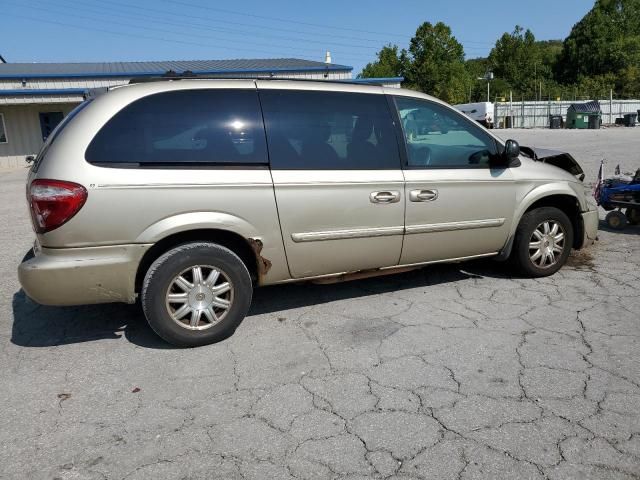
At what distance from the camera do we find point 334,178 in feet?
13.3

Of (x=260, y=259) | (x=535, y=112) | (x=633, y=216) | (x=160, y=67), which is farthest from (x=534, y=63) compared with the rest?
(x=260, y=259)

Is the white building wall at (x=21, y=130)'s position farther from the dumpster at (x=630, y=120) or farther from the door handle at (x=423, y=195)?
the dumpster at (x=630, y=120)

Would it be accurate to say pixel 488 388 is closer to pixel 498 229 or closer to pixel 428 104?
pixel 498 229

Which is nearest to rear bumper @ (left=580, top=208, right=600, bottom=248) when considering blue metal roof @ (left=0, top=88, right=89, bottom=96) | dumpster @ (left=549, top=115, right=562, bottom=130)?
blue metal roof @ (left=0, top=88, right=89, bottom=96)

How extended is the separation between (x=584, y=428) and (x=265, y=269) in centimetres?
229

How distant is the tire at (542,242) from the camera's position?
16.2 feet

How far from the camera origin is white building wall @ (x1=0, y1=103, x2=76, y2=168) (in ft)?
77.4

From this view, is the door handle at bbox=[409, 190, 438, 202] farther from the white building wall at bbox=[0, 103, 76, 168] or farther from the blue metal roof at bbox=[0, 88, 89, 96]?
the white building wall at bbox=[0, 103, 76, 168]

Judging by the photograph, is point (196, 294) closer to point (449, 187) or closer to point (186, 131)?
point (186, 131)

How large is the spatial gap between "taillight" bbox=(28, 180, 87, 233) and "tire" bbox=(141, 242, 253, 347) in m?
0.63

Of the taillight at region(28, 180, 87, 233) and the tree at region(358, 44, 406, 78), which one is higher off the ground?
the tree at region(358, 44, 406, 78)

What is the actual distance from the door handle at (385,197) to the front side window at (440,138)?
307 mm

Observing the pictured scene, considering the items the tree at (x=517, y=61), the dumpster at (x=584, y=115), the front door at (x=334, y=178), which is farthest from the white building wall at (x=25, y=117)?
the tree at (x=517, y=61)

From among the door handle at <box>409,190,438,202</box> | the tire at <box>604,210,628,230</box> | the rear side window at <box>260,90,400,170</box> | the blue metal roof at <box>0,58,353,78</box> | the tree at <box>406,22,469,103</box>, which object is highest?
the tree at <box>406,22,469,103</box>
